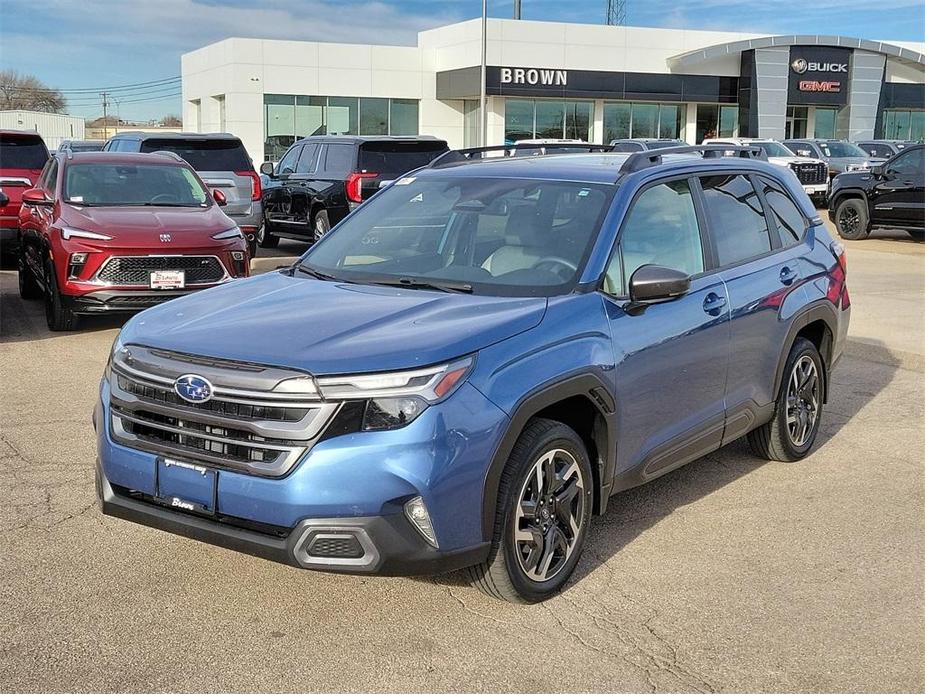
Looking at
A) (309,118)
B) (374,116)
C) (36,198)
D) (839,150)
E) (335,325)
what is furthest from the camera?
(374,116)

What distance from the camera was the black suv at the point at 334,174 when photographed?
1605 centimetres

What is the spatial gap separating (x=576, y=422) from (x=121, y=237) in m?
6.40

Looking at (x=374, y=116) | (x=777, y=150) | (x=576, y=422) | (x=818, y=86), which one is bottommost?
(x=576, y=422)

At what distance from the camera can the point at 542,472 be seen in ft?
13.4

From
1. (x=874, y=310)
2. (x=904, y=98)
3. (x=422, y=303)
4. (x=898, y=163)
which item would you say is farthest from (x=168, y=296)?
(x=904, y=98)

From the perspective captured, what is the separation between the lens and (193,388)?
3740 millimetres

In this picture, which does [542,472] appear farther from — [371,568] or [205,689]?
[205,689]

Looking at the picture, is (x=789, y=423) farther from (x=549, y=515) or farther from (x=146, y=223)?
(x=146, y=223)

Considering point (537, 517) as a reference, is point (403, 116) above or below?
above

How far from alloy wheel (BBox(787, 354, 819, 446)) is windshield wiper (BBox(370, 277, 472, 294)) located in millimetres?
2406

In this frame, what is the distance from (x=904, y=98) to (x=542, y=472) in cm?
5387

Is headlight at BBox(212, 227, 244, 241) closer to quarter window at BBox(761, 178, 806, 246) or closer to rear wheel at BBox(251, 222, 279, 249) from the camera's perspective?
quarter window at BBox(761, 178, 806, 246)

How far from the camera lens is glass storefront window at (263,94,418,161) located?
4506cm

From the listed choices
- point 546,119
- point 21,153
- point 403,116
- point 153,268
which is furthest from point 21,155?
point 546,119
